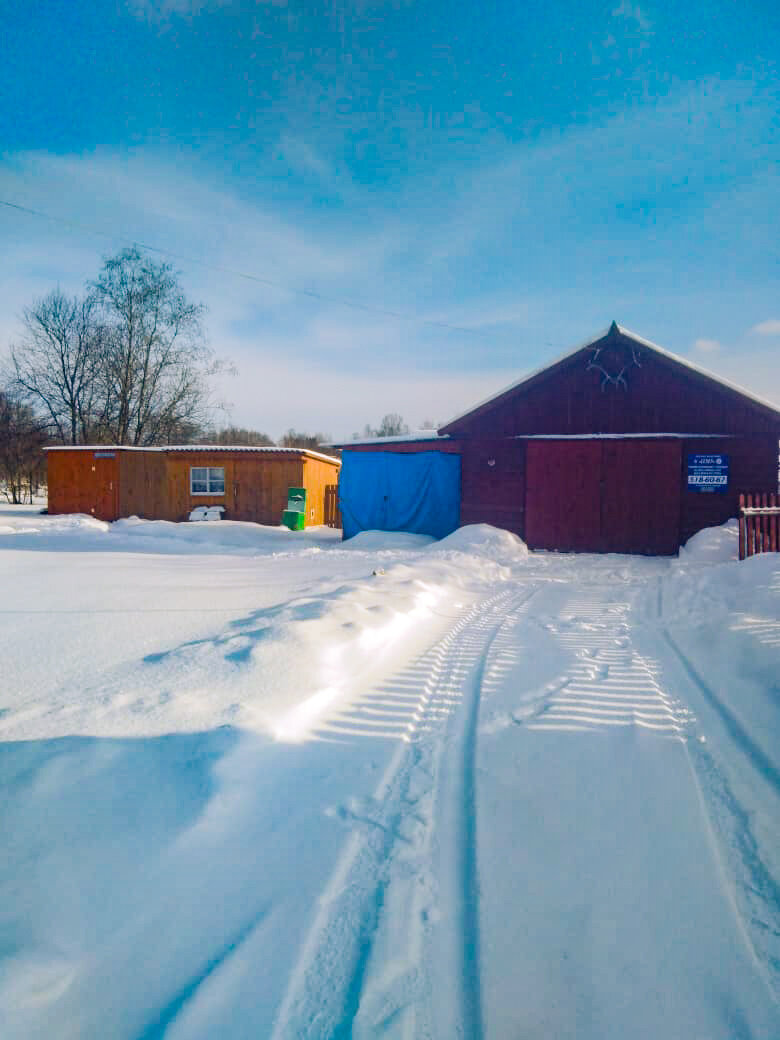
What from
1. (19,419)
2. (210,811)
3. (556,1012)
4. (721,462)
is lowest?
(556,1012)

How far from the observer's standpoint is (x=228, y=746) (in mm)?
2939

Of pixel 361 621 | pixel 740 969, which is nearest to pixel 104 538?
pixel 361 621

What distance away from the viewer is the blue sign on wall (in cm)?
1183

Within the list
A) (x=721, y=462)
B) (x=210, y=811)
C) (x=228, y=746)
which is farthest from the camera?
(x=721, y=462)

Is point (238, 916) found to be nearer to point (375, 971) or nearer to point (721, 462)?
point (375, 971)

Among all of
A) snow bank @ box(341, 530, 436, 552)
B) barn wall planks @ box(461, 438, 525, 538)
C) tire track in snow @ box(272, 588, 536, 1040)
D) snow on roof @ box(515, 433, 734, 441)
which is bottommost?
tire track in snow @ box(272, 588, 536, 1040)

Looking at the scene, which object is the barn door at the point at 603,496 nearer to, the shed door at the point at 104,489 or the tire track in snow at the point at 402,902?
the tire track in snow at the point at 402,902

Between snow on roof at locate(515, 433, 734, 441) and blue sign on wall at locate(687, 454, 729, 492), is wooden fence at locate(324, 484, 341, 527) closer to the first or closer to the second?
snow on roof at locate(515, 433, 734, 441)

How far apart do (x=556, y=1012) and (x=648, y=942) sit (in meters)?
0.44

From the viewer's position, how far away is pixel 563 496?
12.8m

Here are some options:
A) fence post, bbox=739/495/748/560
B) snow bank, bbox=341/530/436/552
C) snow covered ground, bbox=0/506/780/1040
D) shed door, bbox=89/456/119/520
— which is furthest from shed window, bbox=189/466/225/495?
fence post, bbox=739/495/748/560

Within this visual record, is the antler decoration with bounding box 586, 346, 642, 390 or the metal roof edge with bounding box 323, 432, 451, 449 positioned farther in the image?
the metal roof edge with bounding box 323, 432, 451, 449

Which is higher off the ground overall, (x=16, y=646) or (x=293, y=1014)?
(x=16, y=646)

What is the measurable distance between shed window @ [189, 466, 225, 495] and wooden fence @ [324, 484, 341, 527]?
12.7ft
